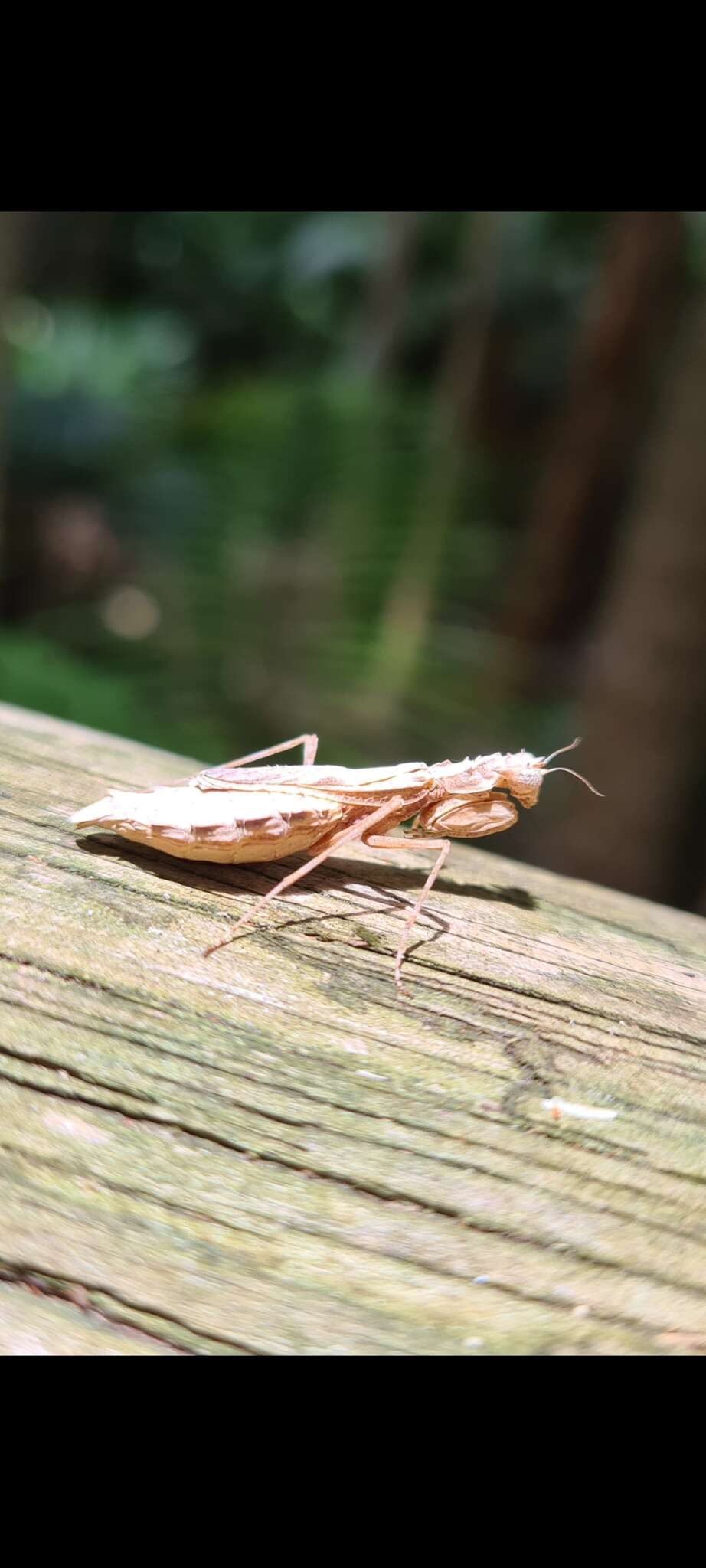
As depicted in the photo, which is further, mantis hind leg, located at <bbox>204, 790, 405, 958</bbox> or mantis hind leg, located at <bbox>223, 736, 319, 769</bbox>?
mantis hind leg, located at <bbox>223, 736, 319, 769</bbox>

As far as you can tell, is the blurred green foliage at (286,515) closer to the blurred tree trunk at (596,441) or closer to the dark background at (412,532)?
the dark background at (412,532)

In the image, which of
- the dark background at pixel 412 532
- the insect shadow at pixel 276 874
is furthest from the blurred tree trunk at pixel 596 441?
the insect shadow at pixel 276 874

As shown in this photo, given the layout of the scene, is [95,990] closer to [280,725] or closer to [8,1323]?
[8,1323]

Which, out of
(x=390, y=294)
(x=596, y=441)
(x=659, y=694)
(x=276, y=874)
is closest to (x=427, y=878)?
(x=276, y=874)

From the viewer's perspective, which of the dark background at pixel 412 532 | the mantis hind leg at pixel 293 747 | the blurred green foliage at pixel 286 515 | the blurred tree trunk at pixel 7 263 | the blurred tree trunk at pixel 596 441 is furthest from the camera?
the blurred tree trunk at pixel 596 441

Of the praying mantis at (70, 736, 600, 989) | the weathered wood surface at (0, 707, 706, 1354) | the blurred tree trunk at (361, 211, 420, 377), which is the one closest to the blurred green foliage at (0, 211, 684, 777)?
the blurred tree trunk at (361, 211, 420, 377)

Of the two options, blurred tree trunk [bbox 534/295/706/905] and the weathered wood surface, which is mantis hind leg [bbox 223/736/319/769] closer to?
the weathered wood surface
